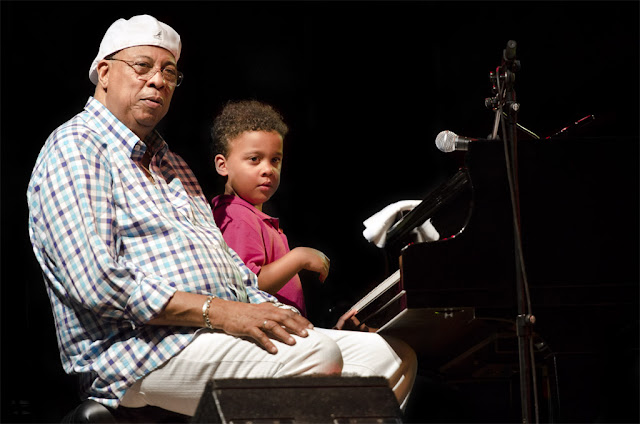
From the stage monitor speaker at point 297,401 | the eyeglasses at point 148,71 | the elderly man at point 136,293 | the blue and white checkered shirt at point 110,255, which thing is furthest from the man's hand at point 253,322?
the eyeglasses at point 148,71

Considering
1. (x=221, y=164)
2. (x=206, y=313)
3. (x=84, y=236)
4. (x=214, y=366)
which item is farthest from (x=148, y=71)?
(x=214, y=366)

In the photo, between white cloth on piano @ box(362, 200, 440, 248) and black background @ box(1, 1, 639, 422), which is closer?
black background @ box(1, 1, 639, 422)

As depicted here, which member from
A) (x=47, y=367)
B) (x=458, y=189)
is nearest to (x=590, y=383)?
(x=458, y=189)

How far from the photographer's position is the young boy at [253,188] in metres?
2.92

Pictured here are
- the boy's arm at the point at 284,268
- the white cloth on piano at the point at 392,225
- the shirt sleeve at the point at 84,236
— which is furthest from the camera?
the white cloth on piano at the point at 392,225

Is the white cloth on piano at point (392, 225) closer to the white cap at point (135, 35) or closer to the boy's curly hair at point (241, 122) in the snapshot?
the boy's curly hair at point (241, 122)

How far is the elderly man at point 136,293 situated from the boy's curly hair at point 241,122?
788 millimetres

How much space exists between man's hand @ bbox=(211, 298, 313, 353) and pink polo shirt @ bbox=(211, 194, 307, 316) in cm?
65

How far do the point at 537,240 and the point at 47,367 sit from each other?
6.00 ft

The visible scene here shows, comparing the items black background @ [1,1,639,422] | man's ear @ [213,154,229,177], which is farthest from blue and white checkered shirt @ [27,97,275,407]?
man's ear @ [213,154,229,177]

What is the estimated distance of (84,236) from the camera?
7.03ft

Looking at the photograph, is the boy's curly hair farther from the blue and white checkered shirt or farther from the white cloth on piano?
the blue and white checkered shirt

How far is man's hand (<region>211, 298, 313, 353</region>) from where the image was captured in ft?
7.04

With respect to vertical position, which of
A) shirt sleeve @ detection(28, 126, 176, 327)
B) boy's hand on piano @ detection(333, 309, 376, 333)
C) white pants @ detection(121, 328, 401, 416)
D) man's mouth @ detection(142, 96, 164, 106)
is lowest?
boy's hand on piano @ detection(333, 309, 376, 333)
